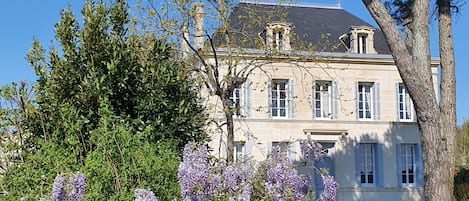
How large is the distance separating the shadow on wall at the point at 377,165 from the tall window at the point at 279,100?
7.97 ft

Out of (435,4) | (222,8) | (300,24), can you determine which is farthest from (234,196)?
(300,24)

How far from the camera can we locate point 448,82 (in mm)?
9844

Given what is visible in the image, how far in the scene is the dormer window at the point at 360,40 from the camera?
2514 centimetres

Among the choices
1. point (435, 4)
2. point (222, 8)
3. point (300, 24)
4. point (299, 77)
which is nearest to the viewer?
point (435, 4)

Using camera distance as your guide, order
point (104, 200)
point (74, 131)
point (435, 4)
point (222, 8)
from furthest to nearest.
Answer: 1. point (222, 8)
2. point (435, 4)
3. point (74, 131)
4. point (104, 200)

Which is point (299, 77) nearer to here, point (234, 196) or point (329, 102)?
point (329, 102)

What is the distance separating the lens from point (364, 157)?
24.8 m

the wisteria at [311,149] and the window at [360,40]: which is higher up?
the window at [360,40]

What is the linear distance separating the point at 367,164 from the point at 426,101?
52.6ft

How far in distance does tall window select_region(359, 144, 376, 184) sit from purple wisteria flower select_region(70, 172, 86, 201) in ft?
65.7

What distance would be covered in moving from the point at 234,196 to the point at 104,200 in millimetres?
1411

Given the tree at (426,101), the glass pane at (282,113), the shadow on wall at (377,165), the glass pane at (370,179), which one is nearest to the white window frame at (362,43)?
the shadow on wall at (377,165)

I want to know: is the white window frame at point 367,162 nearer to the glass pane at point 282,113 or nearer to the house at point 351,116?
the house at point 351,116

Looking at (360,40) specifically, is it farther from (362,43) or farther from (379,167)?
(379,167)
